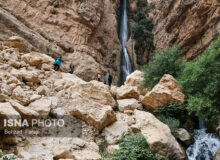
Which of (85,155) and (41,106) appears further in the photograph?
(41,106)

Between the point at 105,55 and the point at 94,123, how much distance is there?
17384 millimetres

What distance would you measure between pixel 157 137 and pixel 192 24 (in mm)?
17327

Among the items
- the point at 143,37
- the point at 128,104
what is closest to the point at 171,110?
the point at 128,104

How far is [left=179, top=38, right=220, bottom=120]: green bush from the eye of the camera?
7379 mm

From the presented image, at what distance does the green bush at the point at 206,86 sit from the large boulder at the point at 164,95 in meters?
0.51

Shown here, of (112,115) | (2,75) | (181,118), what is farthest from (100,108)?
(181,118)

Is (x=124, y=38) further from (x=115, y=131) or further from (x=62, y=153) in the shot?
Answer: (x=62, y=153)

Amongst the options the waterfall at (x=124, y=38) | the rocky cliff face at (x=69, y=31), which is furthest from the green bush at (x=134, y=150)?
the waterfall at (x=124, y=38)

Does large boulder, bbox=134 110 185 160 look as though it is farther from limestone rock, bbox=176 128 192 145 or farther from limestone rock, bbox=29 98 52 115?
limestone rock, bbox=29 98 52 115

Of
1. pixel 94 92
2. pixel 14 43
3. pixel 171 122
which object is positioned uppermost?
pixel 14 43

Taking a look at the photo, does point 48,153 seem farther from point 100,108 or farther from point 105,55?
point 105,55

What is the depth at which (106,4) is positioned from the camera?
27.3 metres

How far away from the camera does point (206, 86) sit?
7832mm

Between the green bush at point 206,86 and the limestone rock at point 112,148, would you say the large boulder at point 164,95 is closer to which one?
the green bush at point 206,86
